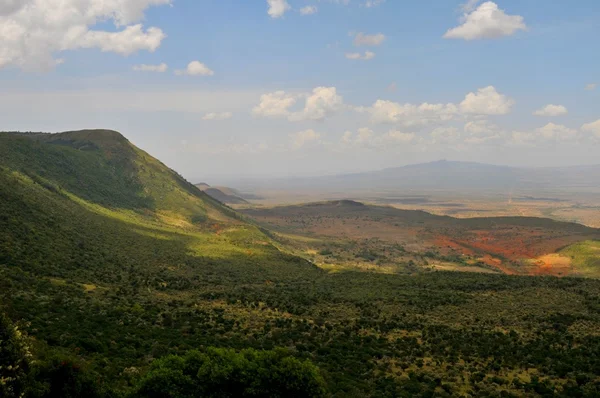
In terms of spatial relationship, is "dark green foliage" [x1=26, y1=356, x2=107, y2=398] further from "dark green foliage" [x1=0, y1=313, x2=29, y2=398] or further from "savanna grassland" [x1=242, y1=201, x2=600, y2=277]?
"savanna grassland" [x1=242, y1=201, x2=600, y2=277]

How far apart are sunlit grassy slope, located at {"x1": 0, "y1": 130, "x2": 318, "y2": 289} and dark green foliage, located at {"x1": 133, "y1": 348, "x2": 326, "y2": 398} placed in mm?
23076

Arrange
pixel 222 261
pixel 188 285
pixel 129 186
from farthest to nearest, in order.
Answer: pixel 129 186 → pixel 222 261 → pixel 188 285

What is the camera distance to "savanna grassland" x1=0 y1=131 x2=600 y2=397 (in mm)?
18953

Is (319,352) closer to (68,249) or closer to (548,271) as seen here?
(68,249)

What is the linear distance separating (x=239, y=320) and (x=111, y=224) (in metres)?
45.0

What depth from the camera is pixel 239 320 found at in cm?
3253

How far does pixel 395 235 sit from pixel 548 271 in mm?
58391

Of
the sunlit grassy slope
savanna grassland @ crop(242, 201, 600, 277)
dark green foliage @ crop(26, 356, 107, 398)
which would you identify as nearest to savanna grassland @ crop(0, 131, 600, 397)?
dark green foliage @ crop(26, 356, 107, 398)

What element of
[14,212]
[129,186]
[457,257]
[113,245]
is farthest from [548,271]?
[129,186]

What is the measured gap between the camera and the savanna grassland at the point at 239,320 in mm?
18953

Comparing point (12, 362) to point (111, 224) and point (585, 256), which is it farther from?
point (585, 256)

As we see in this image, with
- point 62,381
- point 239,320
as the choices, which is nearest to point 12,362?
point 62,381

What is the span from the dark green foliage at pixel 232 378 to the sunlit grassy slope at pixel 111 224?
23.1 meters

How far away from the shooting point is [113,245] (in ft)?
187
